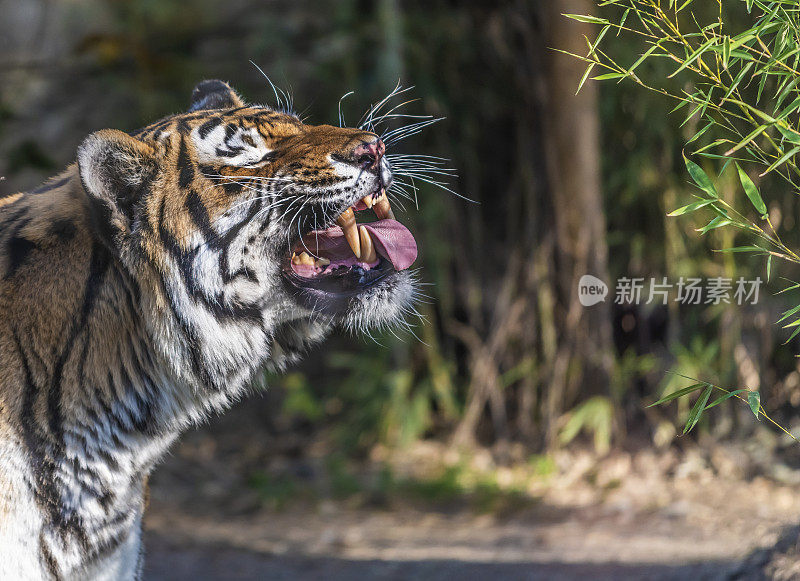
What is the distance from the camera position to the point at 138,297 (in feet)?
6.57

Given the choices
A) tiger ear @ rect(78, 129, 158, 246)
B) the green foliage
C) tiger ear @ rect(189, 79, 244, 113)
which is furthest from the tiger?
the green foliage

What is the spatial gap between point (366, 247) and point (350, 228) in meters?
0.06

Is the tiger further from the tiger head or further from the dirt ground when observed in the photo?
the dirt ground

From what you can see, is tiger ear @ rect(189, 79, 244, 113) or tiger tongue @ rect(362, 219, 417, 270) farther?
tiger ear @ rect(189, 79, 244, 113)

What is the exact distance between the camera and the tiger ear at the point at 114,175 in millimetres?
1880

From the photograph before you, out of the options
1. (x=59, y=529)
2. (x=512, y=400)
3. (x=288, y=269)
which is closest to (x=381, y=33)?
(x=512, y=400)

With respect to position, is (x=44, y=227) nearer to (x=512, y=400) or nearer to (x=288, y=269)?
(x=288, y=269)

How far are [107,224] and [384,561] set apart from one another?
2470 mm

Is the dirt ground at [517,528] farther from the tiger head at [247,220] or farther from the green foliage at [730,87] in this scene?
the tiger head at [247,220]

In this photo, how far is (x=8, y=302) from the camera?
199 centimetres

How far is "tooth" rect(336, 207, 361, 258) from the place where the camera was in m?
2.16

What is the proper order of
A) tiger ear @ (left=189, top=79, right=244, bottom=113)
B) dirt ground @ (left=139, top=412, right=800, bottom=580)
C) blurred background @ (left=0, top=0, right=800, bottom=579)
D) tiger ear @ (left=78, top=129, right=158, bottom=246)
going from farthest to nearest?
blurred background @ (left=0, top=0, right=800, bottom=579) → dirt ground @ (left=139, top=412, right=800, bottom=580) → tiger ear @ (left=189, top=79, right=244, bottom=113) → tiger ear @ (left=78, top=129, right=158, bottom=246)

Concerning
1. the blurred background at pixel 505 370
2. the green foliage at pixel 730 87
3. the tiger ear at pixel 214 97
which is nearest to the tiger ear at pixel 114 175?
the tiger ear at pixel 214 97

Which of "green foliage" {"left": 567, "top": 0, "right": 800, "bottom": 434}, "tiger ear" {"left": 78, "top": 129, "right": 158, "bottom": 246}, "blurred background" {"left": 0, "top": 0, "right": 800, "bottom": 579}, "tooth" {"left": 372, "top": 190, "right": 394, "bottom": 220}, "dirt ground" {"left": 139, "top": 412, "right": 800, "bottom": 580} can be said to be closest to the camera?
"green foliage" {"left": 567, "top": 0, "right": 800, "bottom": 434}
